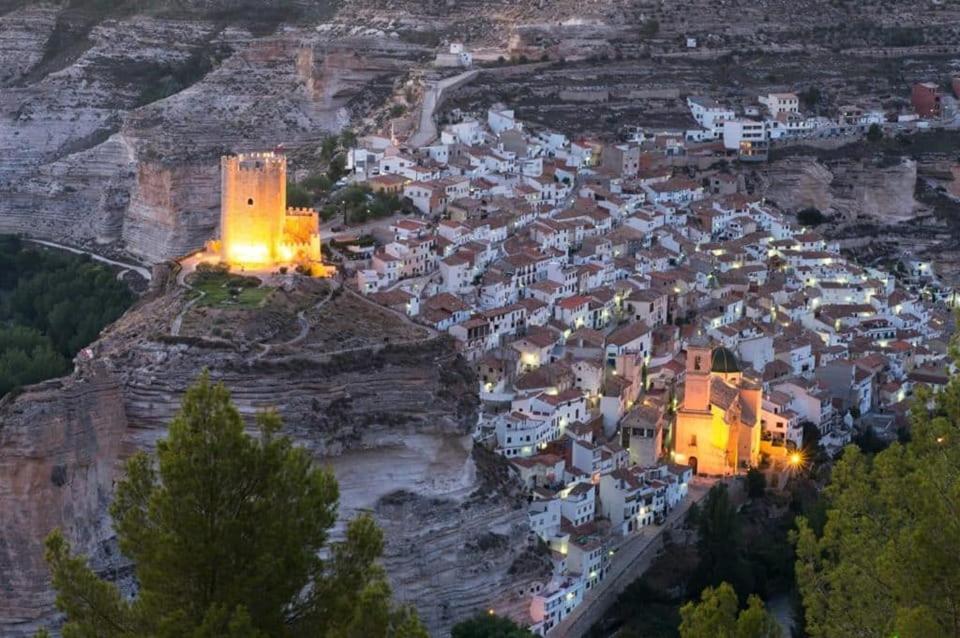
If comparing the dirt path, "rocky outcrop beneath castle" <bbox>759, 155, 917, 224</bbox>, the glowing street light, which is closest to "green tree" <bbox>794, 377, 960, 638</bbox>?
the dirt path

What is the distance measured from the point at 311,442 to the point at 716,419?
9.76 metres

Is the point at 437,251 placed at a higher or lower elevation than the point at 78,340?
higher

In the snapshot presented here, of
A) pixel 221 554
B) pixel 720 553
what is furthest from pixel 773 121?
pixel 221 554

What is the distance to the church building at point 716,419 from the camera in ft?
106

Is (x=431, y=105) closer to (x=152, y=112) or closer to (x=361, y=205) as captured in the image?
(x=152, y=112)

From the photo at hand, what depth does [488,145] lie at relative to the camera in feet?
146

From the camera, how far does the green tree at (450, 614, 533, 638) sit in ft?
78.8

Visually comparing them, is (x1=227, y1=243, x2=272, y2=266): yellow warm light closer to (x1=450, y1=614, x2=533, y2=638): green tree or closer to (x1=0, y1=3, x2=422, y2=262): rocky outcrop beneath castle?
(x1=450, y1=614, x2=533, y2=638): green tree

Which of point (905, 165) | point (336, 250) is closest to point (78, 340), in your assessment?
point (336, 250)

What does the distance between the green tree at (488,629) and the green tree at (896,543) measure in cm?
904

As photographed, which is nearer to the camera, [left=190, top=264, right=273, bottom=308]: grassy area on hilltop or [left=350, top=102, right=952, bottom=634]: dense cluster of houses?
[left=190, top=264, right=273, bottom=308]: grassy area on hilltop

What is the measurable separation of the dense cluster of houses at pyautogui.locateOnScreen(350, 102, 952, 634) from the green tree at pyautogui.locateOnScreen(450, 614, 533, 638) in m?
1.50

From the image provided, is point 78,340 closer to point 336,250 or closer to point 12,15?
point 336,250

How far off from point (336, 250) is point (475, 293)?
2.73 meters
